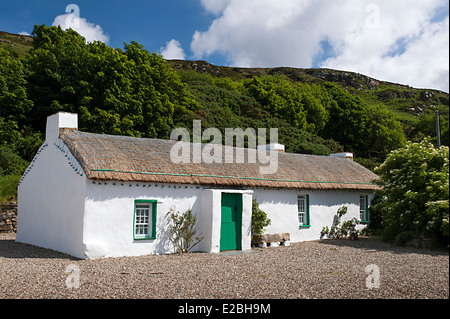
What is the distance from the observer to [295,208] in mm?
17172

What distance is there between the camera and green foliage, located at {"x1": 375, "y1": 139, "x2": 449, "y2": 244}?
157 inches

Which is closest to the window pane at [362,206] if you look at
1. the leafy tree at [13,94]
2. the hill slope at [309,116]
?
the hill slope at [309,116]

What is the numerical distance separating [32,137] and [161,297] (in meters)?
22.4

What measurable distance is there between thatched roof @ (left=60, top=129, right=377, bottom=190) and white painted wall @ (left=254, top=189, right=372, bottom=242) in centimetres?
49

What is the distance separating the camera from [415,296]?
11.2ft

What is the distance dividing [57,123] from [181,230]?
6236 mm

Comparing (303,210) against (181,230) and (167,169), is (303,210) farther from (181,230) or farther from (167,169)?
(167,169)

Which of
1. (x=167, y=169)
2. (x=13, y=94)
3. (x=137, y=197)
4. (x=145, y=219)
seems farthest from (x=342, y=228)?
(x=13, y=94)

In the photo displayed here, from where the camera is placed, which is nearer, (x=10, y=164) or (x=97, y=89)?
(x=10, y=164)

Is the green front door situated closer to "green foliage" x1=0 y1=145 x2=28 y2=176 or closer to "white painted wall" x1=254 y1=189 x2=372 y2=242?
"white painted wall" x1=254 y1=189 x2=372 y2=242

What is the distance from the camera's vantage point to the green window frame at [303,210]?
17.6 meters
